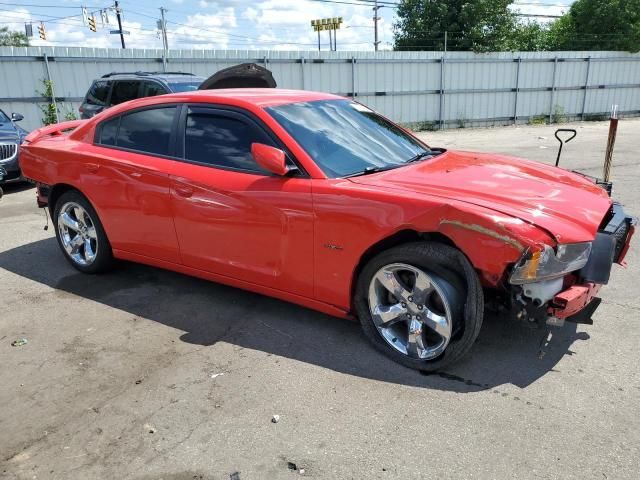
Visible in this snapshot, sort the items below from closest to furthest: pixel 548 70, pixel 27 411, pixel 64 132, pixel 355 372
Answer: pixel 27 411 < pixel 355 372 < pixel 64 132 < pixel 548 70

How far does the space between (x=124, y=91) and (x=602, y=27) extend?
87.9ft

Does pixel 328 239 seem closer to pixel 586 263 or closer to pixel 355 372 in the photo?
pixel 355 372

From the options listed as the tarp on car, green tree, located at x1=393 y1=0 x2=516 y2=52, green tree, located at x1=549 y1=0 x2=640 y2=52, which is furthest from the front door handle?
green tree, located at x1=549 y1=0 x2=640 y2=52

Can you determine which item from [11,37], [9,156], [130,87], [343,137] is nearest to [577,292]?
[343,137]

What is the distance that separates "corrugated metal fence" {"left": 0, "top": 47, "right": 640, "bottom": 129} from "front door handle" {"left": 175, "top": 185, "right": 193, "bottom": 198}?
492 inches

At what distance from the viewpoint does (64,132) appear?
5.87m

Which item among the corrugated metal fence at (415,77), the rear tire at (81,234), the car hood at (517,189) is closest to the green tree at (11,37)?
the corrugated metal fence at (415,77)

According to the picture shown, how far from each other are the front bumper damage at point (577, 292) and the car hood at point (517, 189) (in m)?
0.11

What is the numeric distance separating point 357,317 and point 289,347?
507mm

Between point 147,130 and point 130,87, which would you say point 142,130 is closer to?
point 147,130

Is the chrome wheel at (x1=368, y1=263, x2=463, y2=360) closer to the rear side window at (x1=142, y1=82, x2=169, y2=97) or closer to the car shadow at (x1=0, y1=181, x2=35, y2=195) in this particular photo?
the rear side window at (x1=142, y1=82, x2=169, y2=97)

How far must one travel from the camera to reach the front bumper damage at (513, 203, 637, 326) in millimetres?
3043

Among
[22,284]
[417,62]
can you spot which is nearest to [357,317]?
[22,284]

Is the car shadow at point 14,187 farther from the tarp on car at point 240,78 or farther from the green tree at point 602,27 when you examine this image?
the green tree at point 602,27
